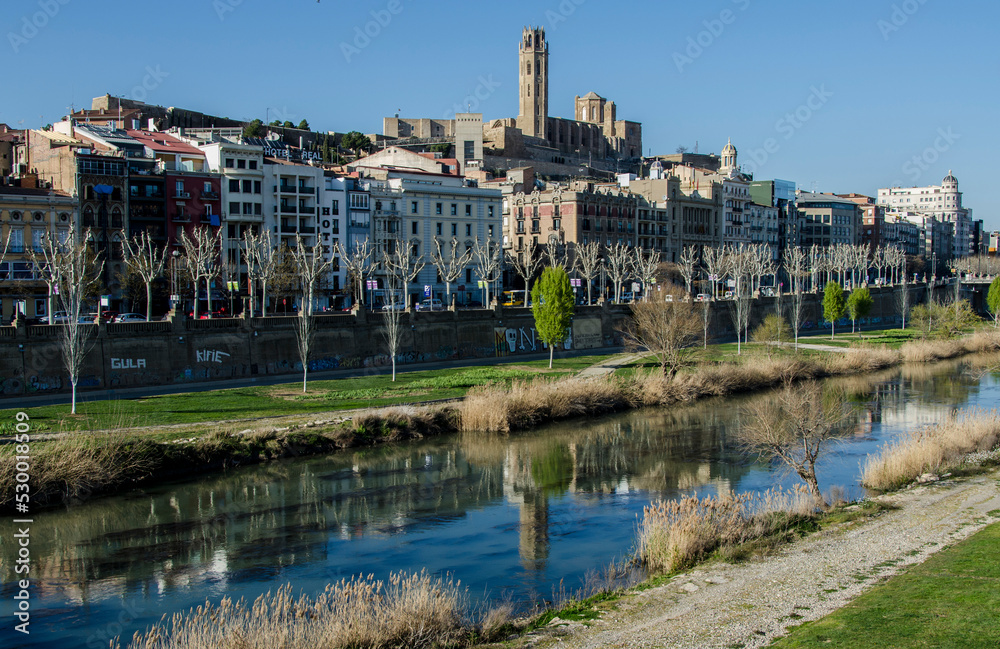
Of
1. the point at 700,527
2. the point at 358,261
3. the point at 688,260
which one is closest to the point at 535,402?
the point at 700,527

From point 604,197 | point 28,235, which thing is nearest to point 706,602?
point 28,235

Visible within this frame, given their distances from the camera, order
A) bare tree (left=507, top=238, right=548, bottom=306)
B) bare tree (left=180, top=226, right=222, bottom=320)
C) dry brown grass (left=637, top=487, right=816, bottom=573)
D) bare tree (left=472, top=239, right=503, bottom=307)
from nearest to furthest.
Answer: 1. dry brown grass (left=637, top=487, right=816, bottom=573)
2. bare tree (left=180, top=226, right=222, bottom=320)
3. bare tree (left=472, top=239, right=503, bottom=307)
4. bare tree (left=507, top=238, right=548, bottom=306)

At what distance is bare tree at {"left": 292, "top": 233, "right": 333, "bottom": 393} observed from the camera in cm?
4869

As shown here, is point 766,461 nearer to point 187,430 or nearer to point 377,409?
point 377,409

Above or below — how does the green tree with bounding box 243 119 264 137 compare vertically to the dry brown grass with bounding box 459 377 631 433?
above

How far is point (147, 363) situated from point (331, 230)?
40805mm

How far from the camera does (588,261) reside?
90.9m

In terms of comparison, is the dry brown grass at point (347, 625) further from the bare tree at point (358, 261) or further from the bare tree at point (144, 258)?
the bare tree at point (358, 261)

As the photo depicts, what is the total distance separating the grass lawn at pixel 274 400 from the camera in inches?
1419

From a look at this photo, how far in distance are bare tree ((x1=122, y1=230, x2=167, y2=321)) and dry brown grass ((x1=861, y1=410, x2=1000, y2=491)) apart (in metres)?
44.2

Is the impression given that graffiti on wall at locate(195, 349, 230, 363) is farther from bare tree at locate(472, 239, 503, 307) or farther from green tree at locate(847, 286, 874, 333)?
green tree at locate(847, 286, 874, 333)

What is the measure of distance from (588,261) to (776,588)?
2896 inches

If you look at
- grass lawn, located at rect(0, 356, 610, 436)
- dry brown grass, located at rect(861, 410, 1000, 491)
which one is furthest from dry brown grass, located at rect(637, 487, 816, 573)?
grass lawn, located at rect(0, 356, 610, 436)

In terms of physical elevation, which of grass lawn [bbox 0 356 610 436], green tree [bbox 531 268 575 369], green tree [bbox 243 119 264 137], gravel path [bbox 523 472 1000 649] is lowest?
gravel path [bbox 523 472 1000 649]
